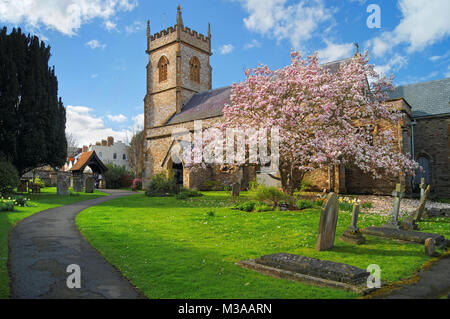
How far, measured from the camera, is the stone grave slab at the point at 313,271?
4711mm

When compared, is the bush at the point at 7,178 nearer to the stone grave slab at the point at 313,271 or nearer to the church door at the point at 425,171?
the stone grave slab at the point at 313,271

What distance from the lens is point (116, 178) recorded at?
38.7m

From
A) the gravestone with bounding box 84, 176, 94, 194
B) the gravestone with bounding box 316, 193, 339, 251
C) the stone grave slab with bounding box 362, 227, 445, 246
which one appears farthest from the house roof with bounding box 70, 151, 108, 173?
the gravestone with bounding box 316, 193, 339, 251

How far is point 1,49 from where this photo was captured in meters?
21.8

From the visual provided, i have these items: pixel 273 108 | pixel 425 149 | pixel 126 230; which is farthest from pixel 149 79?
pixel 126 230

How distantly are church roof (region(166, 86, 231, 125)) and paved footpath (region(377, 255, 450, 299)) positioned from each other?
2402 cm

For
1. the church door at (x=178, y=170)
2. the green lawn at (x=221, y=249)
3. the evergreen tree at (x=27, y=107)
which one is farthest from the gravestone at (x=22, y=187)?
the green lawn at (x=221, y=249)

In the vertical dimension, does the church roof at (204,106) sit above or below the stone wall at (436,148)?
above

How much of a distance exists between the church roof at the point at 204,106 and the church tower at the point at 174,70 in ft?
3.84

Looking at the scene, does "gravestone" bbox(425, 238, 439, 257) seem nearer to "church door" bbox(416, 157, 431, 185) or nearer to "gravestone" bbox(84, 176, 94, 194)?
"church door" bbox(416, 157, 431, 185)

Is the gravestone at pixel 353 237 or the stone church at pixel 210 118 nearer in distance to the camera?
the gravestone at pixel 353 237

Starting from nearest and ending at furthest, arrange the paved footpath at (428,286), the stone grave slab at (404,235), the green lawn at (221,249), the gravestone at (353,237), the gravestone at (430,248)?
the paved footpath at (428,286) < the green lawn at (221,249) < the gravestone at (430,248) < the stone grave slab at (404,235) < the gravestone at (353,237)

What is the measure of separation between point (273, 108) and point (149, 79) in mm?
28058
